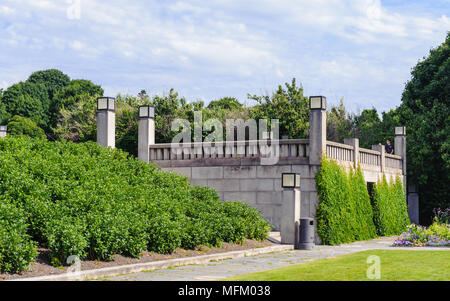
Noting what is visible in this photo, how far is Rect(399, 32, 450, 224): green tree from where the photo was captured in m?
30.0

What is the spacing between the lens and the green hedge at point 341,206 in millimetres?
20233

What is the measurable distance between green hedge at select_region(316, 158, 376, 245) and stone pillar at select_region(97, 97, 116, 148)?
8004mm

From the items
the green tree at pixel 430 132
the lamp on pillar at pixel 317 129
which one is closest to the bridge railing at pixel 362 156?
the lamp on pillar at pixel 317 129

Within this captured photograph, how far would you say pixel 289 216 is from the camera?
1836 cm

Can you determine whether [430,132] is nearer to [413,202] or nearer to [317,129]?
[413,202]

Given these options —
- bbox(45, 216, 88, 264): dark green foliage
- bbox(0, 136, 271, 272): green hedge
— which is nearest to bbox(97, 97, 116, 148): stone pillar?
bbox(0, 136, 271, 272): green hedge

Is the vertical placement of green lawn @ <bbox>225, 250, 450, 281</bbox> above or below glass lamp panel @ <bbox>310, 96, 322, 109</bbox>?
below

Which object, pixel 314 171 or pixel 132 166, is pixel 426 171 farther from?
pixel 132 166

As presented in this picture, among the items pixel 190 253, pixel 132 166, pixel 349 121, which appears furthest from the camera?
pixel 349 121

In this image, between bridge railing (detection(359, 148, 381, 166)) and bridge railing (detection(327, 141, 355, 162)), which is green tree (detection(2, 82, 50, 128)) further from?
bridge railing (detection(327, 141, 355, 162))

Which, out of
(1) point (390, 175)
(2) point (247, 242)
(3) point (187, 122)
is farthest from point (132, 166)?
(3) point (187, 122)

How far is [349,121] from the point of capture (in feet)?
157

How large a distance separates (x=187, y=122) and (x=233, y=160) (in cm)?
1817
